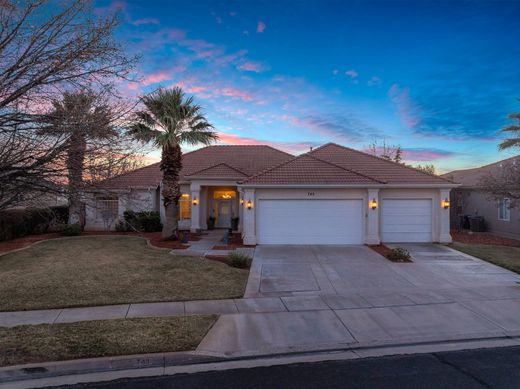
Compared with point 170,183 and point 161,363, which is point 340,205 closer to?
point 170,183

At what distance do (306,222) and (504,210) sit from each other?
13.7 m

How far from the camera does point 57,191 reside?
16.6 ft

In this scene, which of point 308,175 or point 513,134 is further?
point 513,134

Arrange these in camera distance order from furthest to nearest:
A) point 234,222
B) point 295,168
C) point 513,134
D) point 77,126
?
point 234,222 < point 513,134 < point 295,168 < point 77,126

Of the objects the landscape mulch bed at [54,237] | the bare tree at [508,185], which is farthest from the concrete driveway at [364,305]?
the bare tree at [508,185]

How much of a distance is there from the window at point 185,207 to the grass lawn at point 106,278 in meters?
7.95

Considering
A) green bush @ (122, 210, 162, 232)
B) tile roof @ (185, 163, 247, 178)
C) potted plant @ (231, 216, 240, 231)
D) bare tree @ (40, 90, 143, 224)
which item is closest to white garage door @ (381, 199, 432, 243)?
potted plant @ (231, 216, 240, 231)

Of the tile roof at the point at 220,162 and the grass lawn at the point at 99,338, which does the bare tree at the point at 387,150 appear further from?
the grass lawn at the point at 99,338

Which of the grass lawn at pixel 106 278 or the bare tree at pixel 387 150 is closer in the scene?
the grass lawn at pixel 106 278

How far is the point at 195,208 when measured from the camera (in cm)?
2186

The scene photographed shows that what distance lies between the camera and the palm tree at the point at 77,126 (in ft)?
16.0

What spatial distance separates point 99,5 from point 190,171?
18215 mm

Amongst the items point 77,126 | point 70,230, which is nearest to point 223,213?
point 70,230

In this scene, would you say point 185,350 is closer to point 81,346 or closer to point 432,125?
point 81,346
